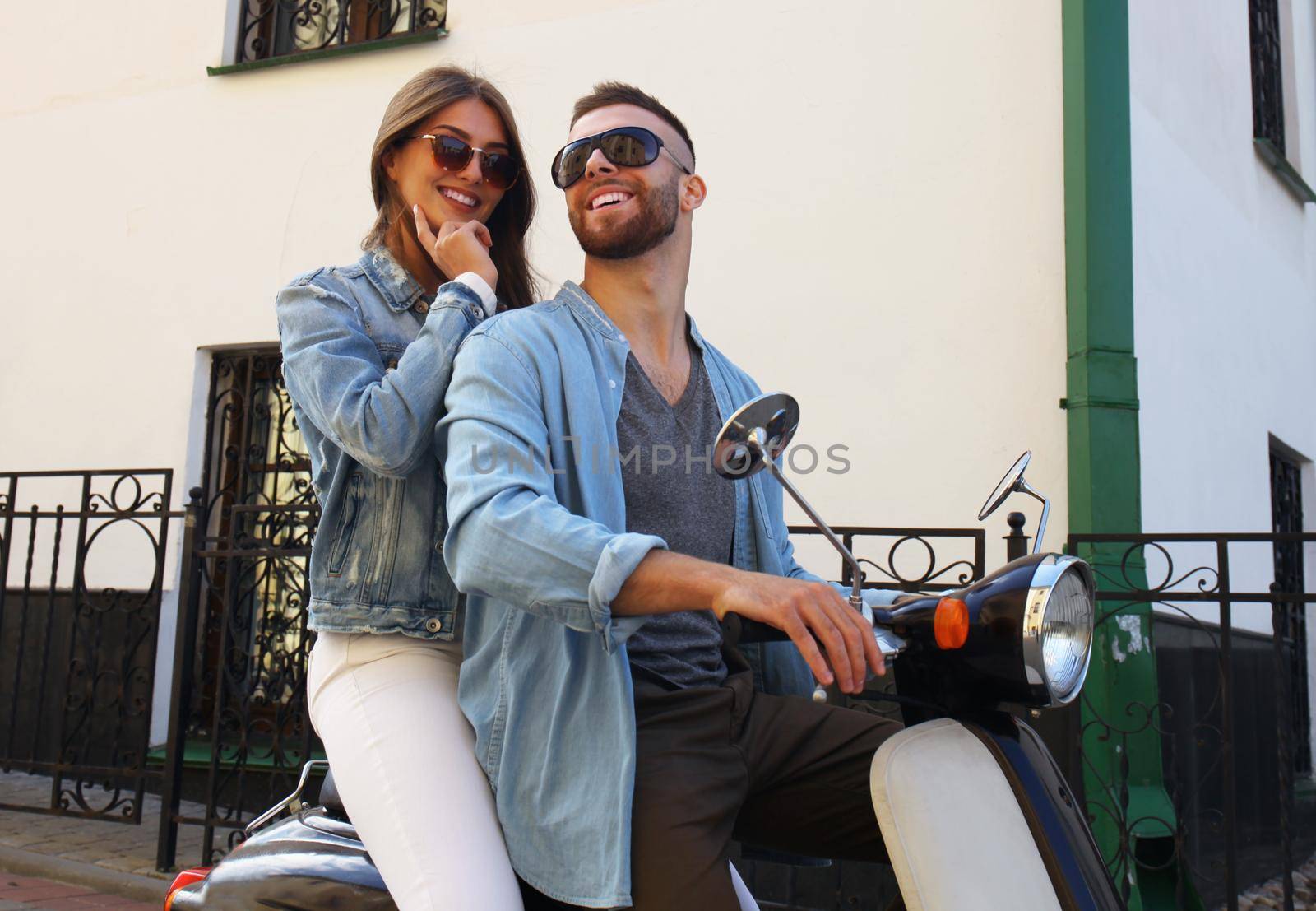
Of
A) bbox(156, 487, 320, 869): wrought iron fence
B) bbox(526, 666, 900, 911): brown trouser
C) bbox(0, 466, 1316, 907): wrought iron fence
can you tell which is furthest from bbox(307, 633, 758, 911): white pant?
bbox(156, 487, 320, 869): wrought iron fence

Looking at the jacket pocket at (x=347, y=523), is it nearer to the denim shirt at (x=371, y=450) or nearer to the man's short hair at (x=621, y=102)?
the denim shirt at (x=371, y=450)

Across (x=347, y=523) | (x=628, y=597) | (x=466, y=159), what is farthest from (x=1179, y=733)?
(x=628, y=597)

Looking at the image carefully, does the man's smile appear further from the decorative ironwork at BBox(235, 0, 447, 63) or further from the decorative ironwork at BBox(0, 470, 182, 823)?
the decorative ironwork at BBox(235, 0, 447, 63)

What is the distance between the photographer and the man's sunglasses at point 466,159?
2195 mm

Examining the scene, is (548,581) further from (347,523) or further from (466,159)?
(466,159)

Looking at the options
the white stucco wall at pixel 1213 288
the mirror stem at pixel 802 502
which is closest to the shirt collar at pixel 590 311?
the mirror stem at pixel 802 502

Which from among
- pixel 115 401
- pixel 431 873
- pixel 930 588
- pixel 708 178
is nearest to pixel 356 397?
pixel 431 873

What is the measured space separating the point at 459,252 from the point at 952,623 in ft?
3.48

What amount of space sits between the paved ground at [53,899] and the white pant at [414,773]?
3641 millimetres

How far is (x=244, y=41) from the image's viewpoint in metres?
7.13

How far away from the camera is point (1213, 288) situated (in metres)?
6.16

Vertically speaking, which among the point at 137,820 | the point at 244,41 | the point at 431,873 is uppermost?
the point at 244,41

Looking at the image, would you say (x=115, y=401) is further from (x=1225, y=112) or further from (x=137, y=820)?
(x=1225, y=112)

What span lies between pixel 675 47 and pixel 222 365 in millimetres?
3122
